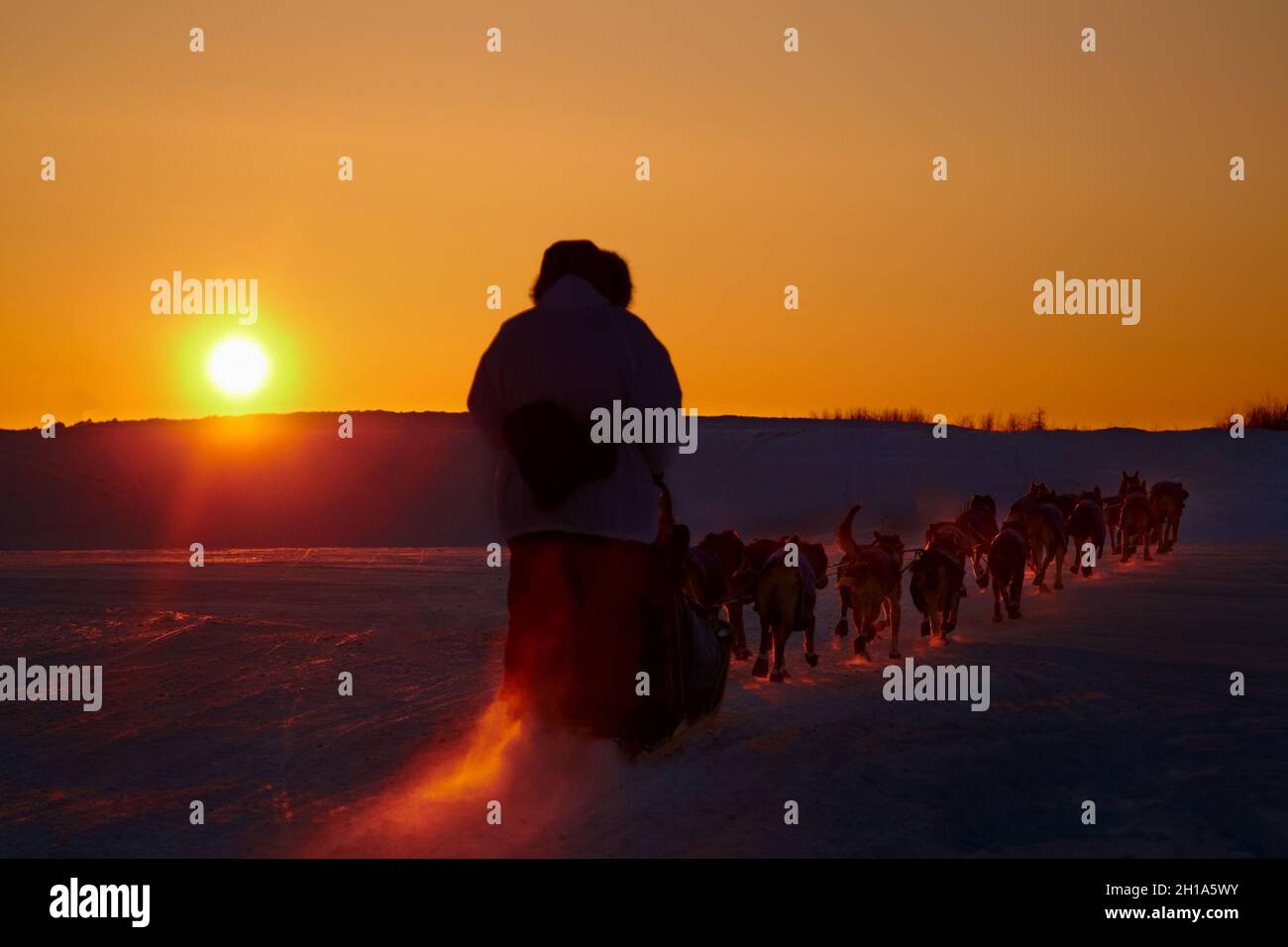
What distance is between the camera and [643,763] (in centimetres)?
752

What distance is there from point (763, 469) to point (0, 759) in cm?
4298

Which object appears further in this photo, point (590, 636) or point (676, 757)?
point (676, 757)

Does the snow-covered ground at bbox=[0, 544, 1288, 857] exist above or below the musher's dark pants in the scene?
below

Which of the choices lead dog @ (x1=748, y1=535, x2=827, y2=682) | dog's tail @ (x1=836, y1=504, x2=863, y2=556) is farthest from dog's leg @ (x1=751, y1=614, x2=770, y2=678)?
dog's tail @ (x1=836, y1=504, x2=863, y2=556)

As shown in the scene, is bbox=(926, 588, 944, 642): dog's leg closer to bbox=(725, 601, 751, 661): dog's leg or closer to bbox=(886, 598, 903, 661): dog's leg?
bbox=(886, 598, 903, 661): dog's leg

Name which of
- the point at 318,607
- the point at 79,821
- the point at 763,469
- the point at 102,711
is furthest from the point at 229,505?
the point at 79,821

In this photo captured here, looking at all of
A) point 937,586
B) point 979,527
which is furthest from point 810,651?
point 979,527

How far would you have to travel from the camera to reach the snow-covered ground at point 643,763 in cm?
666

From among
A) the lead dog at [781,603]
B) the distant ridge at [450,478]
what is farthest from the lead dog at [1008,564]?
the distant ridge at [450,478]

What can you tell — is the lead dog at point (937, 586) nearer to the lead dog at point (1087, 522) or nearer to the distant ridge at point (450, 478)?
the lead dog at point (1087, 522)

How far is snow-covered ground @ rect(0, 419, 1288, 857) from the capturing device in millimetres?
6656

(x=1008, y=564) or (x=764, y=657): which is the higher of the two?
(x=1008, y=564)

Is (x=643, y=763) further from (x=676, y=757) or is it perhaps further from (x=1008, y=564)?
(x=1008, y=564)
